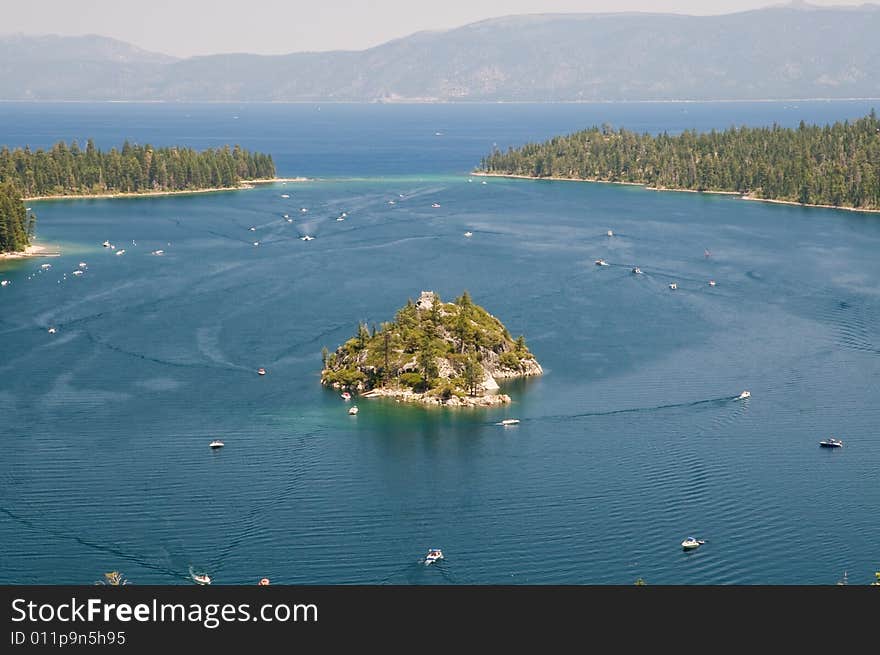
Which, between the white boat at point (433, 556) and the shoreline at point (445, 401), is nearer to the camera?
the white boat at point (433, 556)

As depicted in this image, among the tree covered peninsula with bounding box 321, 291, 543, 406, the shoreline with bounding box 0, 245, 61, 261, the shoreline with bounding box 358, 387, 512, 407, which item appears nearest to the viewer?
the shoreline with bounding box 358, 387, 512, 407

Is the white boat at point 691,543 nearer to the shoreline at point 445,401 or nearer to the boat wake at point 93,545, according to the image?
the boat wake at point 93,545

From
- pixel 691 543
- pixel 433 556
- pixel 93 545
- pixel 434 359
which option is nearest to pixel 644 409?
pixel 434 359

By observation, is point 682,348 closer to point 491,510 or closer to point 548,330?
point 548,330

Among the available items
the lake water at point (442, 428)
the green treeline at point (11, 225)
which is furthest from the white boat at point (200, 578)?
the green treeline at point (11, 225)

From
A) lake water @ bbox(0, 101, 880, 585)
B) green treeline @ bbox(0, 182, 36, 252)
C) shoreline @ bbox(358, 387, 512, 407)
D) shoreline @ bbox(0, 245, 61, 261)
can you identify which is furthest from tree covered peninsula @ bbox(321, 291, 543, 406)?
green treeline @ bbox(0, 182, 36, 252)

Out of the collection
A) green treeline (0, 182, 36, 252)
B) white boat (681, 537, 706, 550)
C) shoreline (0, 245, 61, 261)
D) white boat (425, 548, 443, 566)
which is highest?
green treeline (0, 182, 36, 252)

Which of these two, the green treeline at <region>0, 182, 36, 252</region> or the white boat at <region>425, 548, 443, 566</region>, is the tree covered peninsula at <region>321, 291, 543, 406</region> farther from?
the green treeline at <region>0, 182, 36, 252</region>
